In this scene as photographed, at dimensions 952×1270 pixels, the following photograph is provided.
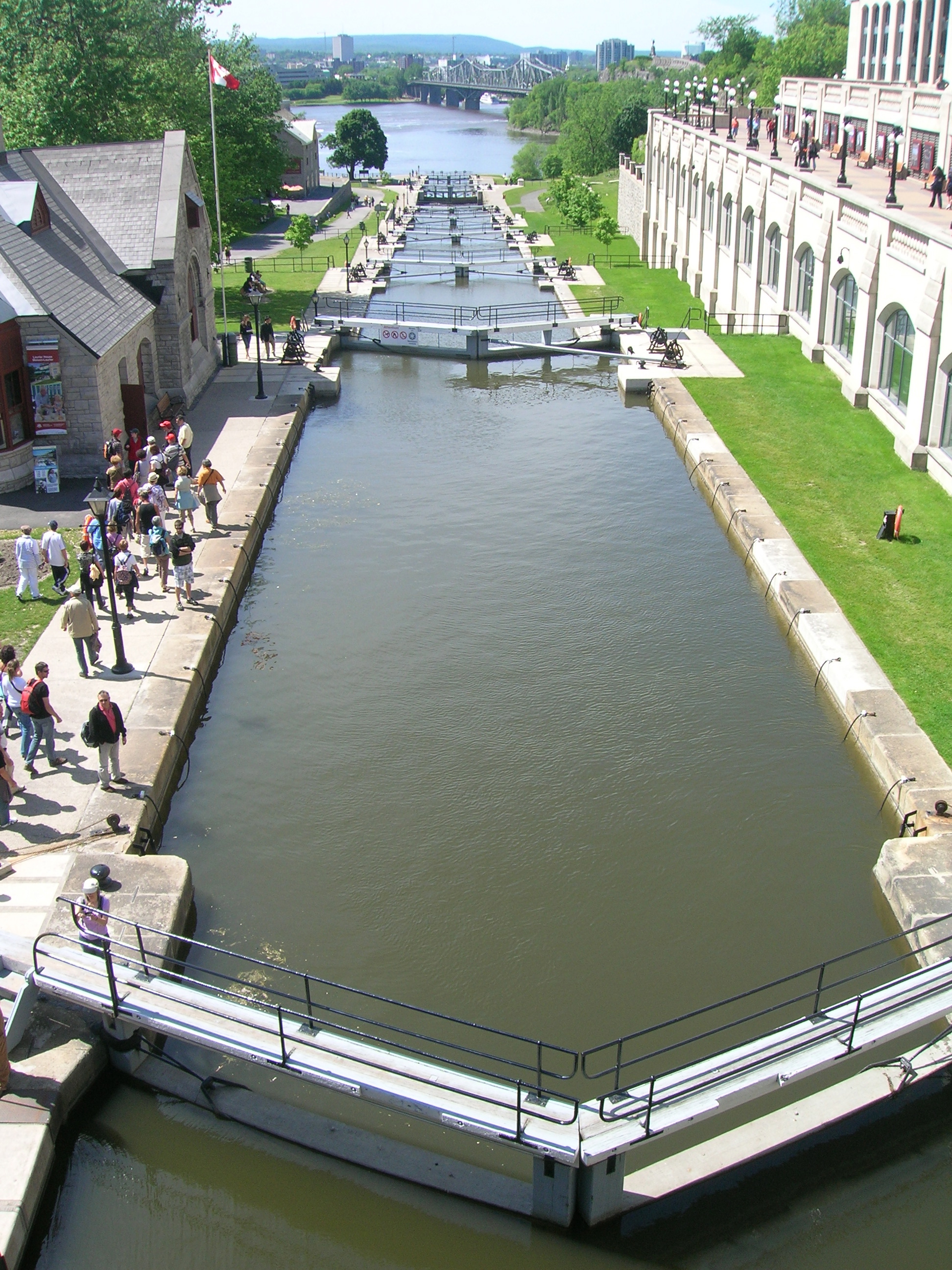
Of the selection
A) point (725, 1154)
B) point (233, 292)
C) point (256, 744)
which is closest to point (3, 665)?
point (256, 744)

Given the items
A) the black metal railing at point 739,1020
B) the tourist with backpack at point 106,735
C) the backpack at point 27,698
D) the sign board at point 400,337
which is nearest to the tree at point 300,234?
the sign board at point 400,337

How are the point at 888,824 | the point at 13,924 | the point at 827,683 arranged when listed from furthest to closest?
the point at 827,683 < the point at 888,824 < the point at 13,924

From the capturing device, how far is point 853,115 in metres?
60.6

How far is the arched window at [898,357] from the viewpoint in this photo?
30.3m

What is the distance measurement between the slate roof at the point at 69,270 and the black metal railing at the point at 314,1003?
18002 millimetres

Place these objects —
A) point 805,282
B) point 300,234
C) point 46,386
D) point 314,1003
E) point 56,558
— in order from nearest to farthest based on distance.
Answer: point 314,1003
point 56,558
point 46,386
point 805,282
point 300,234

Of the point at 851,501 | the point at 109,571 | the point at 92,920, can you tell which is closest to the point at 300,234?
the point at 851,501

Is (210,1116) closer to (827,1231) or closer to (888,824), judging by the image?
(827,1231)

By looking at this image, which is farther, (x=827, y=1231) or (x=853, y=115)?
(x=853, y=115)

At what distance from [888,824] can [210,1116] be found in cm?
944

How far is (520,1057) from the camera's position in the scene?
12.1 m

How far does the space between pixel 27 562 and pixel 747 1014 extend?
14657 mm

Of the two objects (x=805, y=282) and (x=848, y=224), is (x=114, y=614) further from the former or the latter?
(x=805, y=282)

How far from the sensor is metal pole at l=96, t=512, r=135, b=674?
16.6 metres
